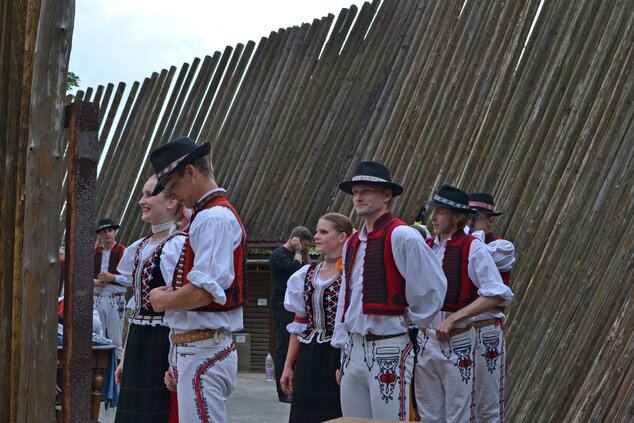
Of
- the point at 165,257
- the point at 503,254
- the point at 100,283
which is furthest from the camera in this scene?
the point at 100,283

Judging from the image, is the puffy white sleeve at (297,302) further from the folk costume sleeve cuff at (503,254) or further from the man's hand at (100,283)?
the man's hand at (100,283)

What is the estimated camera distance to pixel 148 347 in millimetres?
5500

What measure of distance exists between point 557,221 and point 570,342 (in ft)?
3.85

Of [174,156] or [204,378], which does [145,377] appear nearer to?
[204,378]

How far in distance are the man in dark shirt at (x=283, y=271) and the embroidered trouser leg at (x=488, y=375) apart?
3.32m

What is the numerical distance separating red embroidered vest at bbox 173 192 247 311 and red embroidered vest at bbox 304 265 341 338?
5.68ft

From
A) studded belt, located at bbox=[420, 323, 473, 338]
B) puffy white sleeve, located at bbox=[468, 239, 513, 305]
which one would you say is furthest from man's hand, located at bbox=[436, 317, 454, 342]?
puffy white sleeve, located at bbox=[468, 239, 513, 305]

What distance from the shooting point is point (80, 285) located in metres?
4.46

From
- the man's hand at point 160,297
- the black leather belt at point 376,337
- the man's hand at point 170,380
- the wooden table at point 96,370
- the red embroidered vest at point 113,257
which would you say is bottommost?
the red embroidered vest at point 113,257

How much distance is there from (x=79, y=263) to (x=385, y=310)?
1.60 meters

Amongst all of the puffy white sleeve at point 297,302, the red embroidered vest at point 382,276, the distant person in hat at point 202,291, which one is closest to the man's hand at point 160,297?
the distant person in hat at point 202,291

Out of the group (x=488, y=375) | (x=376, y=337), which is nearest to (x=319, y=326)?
(x=488, y=375)

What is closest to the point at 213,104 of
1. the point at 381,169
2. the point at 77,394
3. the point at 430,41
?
the point at 430,41

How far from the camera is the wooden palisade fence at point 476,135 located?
6.68 m
